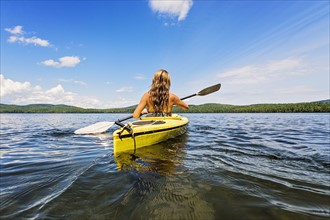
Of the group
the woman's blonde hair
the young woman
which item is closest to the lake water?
the young woman

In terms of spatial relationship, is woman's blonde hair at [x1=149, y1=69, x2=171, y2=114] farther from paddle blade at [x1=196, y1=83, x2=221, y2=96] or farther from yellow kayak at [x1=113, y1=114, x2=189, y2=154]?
paddle blade at [x1=196, y1=83, x2=221, y2=96]

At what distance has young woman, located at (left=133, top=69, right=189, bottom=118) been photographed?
6359 mm

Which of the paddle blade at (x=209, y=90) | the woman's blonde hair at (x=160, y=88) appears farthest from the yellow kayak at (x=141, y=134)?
the paddle blade at (x=209, y=90)

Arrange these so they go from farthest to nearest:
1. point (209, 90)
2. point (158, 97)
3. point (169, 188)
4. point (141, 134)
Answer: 1. point (209, 90)
2. point (158, 97)
3. point (141, 134)
4. point (169, 188)

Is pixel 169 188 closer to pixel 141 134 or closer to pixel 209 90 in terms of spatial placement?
pixel 141 134

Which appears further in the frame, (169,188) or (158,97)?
(158,97)

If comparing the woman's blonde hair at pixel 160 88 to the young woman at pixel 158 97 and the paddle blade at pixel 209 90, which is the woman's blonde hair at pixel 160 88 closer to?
the young woman at pixel 158 97

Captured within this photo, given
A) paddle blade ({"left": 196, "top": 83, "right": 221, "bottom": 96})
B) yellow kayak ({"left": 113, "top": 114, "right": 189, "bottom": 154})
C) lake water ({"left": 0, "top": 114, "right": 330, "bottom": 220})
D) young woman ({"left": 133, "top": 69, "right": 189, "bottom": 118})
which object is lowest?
lake water ({"left": 0, "top": 114, "right": 330, "bottom": 220})

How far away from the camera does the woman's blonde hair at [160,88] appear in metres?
6.37

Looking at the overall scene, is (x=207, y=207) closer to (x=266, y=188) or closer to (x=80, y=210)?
(x=266, y=188)

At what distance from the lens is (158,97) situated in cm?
659

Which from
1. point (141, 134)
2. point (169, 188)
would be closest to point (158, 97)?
point (141, 134)

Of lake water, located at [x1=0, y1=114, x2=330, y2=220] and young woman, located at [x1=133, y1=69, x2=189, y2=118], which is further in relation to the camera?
young woman, located at [x1=133, y1=69, x2=189, y2=118]

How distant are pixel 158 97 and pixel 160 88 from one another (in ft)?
1.23
